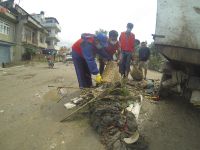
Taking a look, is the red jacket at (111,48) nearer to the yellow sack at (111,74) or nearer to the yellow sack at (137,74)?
the yellow sack at (111,74)

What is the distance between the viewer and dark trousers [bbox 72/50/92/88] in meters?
5.73

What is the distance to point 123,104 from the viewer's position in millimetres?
4531

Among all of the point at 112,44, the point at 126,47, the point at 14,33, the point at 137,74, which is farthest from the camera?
the point at 14,33

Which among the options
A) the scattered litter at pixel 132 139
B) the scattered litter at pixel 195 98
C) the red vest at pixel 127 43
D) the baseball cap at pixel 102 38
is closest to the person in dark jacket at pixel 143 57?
the red vest at pixel 127 43

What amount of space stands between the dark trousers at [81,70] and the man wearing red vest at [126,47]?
65.8 inches

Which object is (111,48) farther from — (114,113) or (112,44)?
(114,113)

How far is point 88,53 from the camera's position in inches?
199

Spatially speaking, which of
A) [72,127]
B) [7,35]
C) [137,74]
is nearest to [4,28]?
[7,35]

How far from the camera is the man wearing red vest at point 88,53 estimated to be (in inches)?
195

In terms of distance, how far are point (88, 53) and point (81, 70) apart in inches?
32.8

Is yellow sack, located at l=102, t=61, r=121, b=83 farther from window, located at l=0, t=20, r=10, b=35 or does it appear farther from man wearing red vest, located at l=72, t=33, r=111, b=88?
window, located at l=0, t=20, r=10, b=35

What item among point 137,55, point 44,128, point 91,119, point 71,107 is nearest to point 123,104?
point 91,119

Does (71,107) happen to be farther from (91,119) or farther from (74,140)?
(74,140)

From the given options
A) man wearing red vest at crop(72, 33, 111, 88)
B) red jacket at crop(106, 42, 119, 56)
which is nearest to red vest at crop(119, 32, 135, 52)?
red jacket at crop(106, 42, 119, 56)
